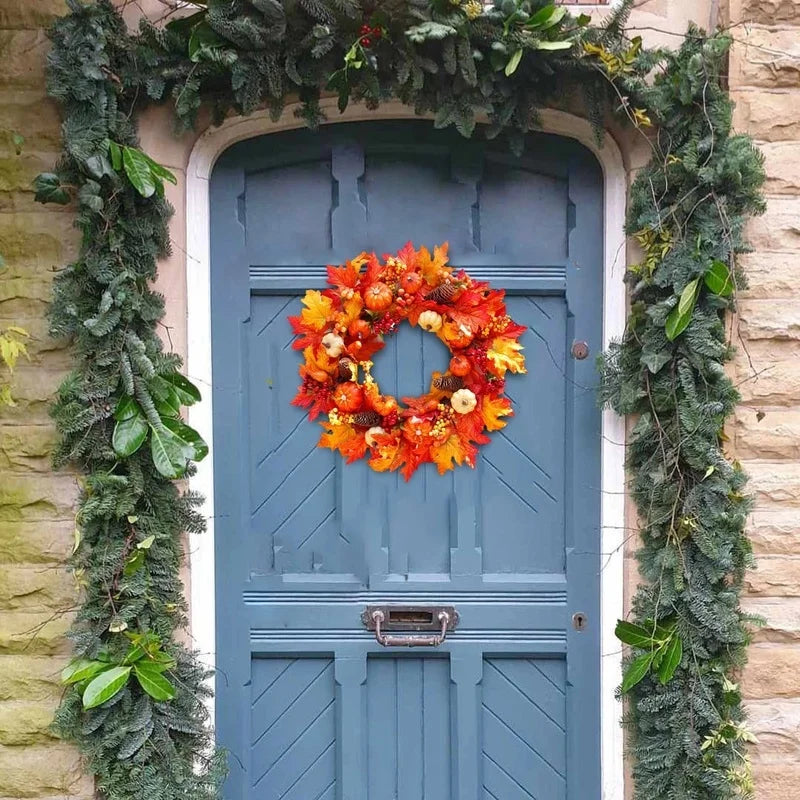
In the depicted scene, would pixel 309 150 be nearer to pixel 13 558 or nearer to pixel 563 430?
pixel 563 430

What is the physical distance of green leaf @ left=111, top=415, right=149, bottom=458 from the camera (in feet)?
6.04

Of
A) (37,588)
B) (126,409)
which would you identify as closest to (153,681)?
(37,588)

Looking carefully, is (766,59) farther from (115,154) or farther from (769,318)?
(115,154)

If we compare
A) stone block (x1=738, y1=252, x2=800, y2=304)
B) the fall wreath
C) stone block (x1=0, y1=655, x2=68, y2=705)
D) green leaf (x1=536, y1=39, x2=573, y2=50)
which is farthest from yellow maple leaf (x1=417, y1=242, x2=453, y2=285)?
stone block (x1=0, y1=655, x2=68, y2=705)

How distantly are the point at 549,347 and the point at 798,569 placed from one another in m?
0.88

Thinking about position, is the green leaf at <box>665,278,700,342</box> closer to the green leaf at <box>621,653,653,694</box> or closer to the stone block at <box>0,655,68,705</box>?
the green leaf at <box>621,653,653,694</box>

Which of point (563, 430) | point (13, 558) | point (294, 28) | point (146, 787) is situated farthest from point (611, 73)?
point (146, 787)

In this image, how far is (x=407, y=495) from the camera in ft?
6.95

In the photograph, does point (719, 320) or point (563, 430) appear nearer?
point (719, 320)

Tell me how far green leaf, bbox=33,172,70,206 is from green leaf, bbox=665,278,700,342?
157cm

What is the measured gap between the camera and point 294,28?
71.8 inches

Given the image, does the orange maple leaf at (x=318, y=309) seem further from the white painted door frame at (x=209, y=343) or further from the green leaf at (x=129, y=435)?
the green leaf at (x=129, y=435)

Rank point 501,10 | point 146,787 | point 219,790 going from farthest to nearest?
point 219,790 → point 146,787 → point 501,10

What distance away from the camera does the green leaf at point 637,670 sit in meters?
1.89
